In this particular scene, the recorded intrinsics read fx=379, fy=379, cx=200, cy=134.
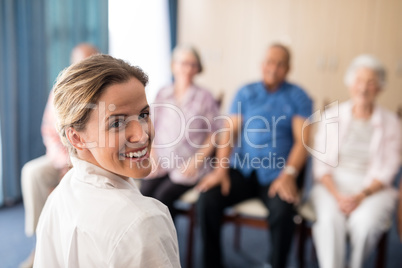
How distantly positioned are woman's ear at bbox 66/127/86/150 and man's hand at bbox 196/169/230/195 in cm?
127

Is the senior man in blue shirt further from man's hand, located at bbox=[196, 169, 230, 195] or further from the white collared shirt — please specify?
the white collared shirt

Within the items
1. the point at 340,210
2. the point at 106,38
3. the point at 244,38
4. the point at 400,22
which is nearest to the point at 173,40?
the point at 244,38

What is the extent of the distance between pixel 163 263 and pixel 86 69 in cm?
40

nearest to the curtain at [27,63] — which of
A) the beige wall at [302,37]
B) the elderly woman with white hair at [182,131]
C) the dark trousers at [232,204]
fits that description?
the elderly woman with white hair at [182,131]

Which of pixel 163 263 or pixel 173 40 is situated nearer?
pixel 163 263

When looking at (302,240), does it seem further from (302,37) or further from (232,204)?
(302,37)

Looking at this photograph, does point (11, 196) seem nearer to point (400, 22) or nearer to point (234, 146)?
point (234, 146)

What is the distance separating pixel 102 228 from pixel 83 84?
0.90 ft

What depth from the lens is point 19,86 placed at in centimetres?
267

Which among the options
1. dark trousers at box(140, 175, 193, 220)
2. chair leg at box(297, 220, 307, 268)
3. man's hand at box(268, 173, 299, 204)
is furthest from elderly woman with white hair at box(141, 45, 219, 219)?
chair leg at box(297, 220, 307, 268)

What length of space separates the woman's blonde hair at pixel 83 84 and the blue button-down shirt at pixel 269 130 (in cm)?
141

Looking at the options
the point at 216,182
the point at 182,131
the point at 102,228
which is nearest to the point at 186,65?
the point at 182,131

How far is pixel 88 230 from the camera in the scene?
70 centimetres

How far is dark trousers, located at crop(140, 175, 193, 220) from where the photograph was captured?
202cm
